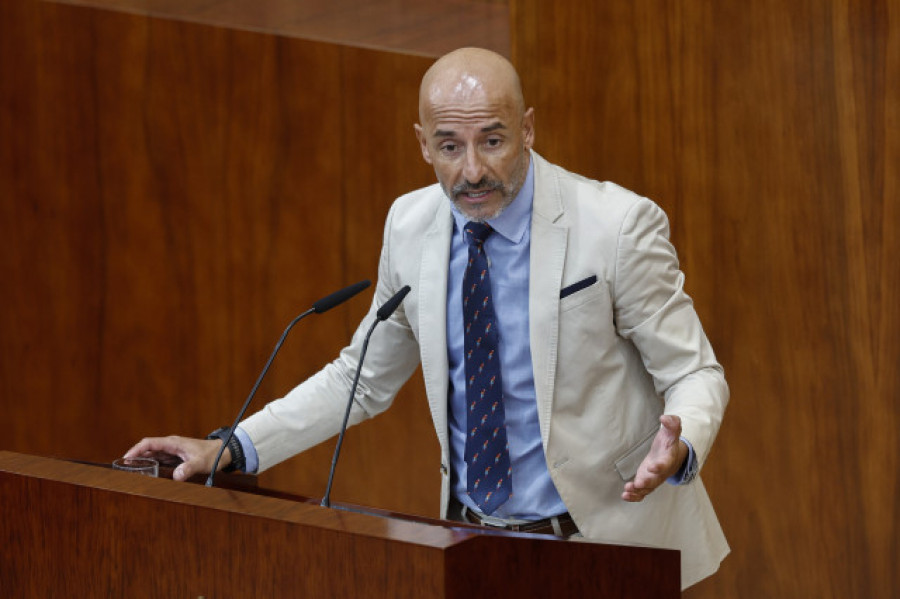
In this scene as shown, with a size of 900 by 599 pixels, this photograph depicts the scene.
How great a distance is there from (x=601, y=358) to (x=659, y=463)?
0.32m

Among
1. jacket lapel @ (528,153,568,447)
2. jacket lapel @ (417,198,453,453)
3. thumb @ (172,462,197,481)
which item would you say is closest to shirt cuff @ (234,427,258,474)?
thumb @ (172,462,197,481)

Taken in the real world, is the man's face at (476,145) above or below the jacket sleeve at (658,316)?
above

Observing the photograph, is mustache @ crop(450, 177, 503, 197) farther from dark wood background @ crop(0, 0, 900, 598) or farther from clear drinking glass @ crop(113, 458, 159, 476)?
dark wood background @ crop(0, 0, 900, 598)

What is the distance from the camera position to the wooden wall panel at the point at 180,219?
3033 millimetres

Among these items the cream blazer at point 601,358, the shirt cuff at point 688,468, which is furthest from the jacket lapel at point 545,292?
the shirt cuff at point 688,468

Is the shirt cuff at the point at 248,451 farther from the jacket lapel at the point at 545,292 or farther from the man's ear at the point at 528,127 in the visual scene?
the man's ear at the point at 528,127

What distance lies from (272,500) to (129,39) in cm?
194

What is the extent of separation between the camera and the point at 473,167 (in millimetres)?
1804

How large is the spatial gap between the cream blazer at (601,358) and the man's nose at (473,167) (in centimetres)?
13

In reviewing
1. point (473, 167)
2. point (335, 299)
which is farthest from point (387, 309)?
point (473, 167)

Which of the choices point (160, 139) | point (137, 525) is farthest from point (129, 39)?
point (137, 525)

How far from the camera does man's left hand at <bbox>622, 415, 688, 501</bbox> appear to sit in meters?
1.58

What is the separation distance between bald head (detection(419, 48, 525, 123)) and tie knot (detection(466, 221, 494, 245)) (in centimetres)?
17

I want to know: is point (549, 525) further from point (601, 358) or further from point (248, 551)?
point (248, 551)
